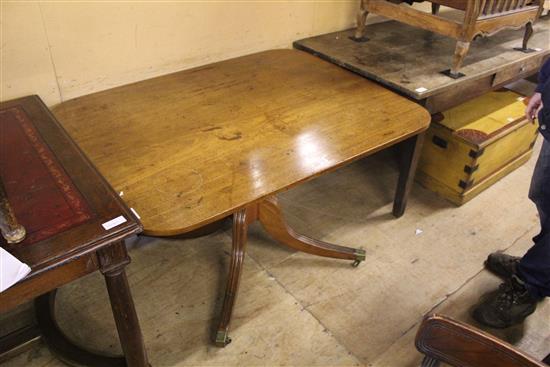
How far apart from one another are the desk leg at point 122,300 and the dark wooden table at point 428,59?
1.30 m

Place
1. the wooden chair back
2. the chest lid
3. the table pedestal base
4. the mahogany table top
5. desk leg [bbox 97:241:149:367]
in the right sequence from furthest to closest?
the chest lid → the table pedestal base → the mahogany table top → desk leg [bbox 97:241:149:367] → the wooden chair back

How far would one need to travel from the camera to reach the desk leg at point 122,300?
0.97m

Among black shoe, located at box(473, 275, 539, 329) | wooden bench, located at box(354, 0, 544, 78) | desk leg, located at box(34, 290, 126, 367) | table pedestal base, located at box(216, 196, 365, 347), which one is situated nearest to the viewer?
desk leg, located at box(34, 290, 126, 367)

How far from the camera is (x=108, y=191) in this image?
41.5 inches

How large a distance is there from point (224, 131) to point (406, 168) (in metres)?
0.93

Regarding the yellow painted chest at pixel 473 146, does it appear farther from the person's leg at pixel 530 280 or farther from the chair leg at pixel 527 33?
the person's leg at pixel 530 280

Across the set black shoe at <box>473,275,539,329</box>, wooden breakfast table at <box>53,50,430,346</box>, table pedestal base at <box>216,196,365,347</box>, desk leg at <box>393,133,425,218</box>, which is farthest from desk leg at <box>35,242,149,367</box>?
desk leg at <box>393,133,425,218</box>

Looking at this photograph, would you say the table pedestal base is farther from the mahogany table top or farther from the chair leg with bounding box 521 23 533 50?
the chair leg with bounding box 521 23 533 50

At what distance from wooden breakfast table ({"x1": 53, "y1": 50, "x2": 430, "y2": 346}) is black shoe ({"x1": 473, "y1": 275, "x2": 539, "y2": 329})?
0.53 m

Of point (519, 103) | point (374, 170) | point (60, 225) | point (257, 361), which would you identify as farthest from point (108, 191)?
point (519, 103)

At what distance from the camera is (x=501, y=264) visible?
5.98 feet

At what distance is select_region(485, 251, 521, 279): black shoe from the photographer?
1.78 meters

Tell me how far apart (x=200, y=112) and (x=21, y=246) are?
2.74 feet

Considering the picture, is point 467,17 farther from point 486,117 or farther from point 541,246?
point 541,246
